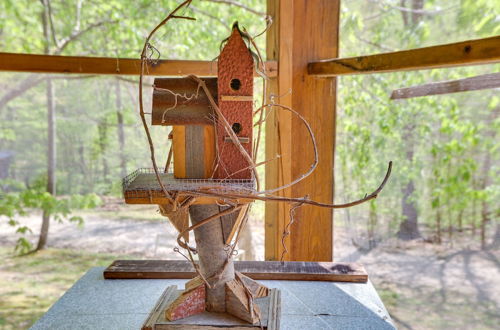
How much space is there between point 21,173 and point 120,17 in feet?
5.28

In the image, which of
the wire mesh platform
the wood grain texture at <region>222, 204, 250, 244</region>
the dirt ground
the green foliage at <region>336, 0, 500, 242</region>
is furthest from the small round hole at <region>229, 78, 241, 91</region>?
the green foliage at <region>336, 0, 500, 242</region>

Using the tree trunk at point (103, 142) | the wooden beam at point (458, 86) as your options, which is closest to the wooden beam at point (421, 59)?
the wooden beam at point (458, 86)

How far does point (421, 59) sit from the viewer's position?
4.89 ft

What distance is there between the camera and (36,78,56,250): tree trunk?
361 centimetres

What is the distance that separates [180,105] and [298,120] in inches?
38.1

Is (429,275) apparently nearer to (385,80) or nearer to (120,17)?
(385,80)

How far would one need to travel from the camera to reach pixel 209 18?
3.67 meters

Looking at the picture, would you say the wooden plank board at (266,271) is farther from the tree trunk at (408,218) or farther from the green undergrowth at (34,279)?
the green undergrowth at (34,279)

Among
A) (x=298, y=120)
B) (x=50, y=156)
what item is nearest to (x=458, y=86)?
(x=298, y=120)

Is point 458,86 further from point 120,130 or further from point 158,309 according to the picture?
point 120,130

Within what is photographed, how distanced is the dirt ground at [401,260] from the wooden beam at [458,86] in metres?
1.02

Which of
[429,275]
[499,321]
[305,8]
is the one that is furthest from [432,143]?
[305,8]

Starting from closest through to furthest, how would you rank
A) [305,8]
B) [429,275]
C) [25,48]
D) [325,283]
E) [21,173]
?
1. [325,283]
2. [305,8]
3. [429,275]
4. [25,48]
5. [21,173]

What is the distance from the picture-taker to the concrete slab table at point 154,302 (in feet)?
4.54
